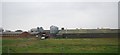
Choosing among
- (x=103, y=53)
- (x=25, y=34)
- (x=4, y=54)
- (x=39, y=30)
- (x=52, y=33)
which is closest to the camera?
(x=4, y=54)

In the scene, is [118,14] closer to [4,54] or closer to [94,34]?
[4,54]

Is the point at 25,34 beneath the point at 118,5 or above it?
beneath

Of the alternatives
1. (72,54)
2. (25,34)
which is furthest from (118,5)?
(25,34)

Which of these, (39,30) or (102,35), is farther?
(39,30)

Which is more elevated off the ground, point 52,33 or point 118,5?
point 118,5

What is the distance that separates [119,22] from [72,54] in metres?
10.2

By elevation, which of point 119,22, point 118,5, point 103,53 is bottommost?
point 103,53

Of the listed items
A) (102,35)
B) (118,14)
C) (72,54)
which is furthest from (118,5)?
(102,35)

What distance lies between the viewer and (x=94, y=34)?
48.3 m

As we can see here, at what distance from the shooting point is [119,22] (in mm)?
26125

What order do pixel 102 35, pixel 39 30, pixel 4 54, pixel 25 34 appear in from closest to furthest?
pixel 4 54 < pixel 102 35 < pixel 25 34 < pixel 39 30

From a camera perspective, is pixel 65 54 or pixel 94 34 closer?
pixel 65 54

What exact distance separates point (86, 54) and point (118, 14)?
8381 millimetres

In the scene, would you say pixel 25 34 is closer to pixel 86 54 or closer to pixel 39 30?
pixel 39 30
